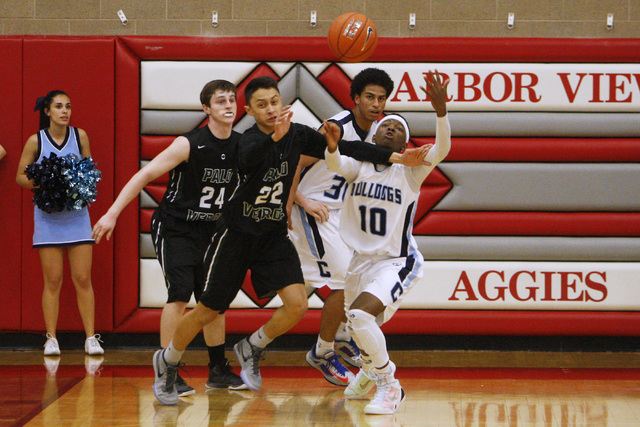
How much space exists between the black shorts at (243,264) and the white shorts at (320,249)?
0.62 metres

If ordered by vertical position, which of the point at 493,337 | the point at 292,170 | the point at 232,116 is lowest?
the point at 493,337

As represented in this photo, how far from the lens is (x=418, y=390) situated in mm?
4598

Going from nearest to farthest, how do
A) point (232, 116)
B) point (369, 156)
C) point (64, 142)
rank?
point (369, 156) → point (232, 116) → point (64, 142)

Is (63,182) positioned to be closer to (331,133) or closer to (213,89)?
(213,89)

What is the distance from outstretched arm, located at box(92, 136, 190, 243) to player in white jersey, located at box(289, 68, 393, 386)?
693mm

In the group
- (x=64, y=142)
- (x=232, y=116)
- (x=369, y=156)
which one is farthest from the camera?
(x=64, y=142)

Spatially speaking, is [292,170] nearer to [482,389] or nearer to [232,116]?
[232,116]

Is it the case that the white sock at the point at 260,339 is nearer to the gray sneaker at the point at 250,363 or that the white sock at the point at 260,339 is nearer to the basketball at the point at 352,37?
the gray sneaker at the point at 250,363

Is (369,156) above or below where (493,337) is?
above

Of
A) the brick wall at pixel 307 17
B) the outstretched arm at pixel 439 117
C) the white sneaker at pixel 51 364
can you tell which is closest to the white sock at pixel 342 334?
the outstretched arm at pixel 439 117

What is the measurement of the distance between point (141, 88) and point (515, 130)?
2643 millimetres

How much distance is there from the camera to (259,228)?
4160mm

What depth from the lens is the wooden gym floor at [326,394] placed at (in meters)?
3.94

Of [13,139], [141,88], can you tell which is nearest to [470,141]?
[141,88]
